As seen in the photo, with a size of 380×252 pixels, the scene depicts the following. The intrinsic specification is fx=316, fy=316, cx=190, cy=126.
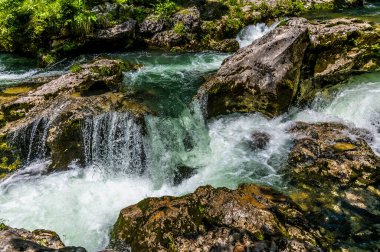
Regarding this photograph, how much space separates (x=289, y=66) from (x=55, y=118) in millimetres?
7360

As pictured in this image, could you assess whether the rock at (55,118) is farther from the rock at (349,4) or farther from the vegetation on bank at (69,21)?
the rock at (349,4)

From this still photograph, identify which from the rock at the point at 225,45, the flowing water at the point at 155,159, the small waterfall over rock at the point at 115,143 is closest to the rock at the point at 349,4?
the rock at the point at 225,45

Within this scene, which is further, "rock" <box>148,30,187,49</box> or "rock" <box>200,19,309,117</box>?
"rock" <box>148,30,187,49</box>

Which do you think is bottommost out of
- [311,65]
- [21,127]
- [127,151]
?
[127,151]

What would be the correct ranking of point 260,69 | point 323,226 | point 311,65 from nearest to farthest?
1. point 323,226
2. point 260,69
3. point 311,65

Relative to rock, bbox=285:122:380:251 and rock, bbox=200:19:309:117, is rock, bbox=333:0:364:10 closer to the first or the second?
rock, bbox=200:19:309:117

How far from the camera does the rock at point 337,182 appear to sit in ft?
21.1

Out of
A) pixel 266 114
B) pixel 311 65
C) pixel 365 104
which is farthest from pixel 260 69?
pixel 365 104

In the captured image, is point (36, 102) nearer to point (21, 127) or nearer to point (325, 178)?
point (21, 127)

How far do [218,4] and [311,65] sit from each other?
32.4 ft

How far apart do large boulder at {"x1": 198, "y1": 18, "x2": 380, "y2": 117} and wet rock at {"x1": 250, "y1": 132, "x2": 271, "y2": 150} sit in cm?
84

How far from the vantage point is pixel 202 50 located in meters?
16.8

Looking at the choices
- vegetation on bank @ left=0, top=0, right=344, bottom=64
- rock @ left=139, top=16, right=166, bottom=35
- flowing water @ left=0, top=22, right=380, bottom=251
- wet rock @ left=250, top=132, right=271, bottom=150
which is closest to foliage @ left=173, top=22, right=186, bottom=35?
vegetation on bank @ left=0, top=0, right=344, bottom=64

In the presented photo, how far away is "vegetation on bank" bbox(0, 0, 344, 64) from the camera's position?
49.1 ft
